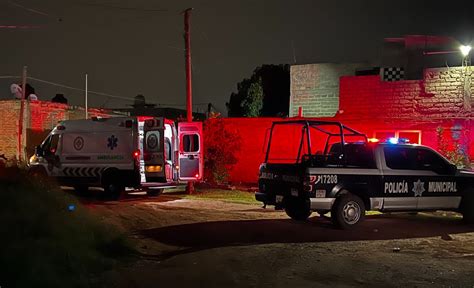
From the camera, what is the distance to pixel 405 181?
37.0 feet

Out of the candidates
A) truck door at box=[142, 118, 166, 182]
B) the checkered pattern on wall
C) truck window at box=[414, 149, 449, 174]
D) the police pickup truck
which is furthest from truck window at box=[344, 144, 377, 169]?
the checkered pattern on wall

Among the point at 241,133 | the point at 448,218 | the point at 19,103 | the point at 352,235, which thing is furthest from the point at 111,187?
the point at 19,103

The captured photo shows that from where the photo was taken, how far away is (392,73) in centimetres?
1842

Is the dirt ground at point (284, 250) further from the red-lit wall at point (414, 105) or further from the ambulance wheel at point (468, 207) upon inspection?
the red-lit wall at point (414, 105)

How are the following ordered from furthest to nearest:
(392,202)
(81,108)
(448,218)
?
(81,108)
(448,218)
(392,202)

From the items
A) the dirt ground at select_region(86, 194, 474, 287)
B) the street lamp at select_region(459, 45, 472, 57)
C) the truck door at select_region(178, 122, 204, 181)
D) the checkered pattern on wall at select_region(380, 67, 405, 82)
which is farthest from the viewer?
the checkered pattern on wall at select_region(380, 67, 405, 82)

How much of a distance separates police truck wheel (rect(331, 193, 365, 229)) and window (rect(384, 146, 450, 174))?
1.11m

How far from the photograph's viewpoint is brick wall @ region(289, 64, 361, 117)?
20359 millimetres

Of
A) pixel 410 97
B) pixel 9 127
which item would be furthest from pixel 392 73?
pixel 9 127

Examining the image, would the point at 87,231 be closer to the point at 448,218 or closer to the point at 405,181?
the point at 405,181

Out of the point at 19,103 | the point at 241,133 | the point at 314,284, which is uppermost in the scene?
the point at 19,103

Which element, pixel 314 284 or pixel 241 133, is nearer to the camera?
pixel 314 284

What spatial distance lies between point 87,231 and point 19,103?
2361 centimetres

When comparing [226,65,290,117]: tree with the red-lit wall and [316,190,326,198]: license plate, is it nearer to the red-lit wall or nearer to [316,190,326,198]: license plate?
the red-lit wall
